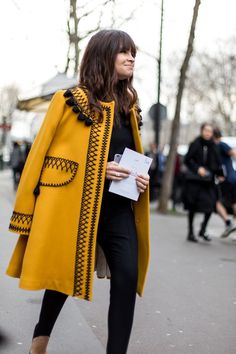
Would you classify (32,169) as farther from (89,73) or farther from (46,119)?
(89,73)

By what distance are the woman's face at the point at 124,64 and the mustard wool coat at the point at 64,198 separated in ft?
0.61

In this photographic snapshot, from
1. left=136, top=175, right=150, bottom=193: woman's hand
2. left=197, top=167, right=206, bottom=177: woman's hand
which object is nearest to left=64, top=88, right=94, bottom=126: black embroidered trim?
left=136, top=175, right=150, bottom=193: woman's hand

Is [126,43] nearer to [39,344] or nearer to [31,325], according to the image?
[39,344]

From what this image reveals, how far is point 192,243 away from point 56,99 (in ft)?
24.2

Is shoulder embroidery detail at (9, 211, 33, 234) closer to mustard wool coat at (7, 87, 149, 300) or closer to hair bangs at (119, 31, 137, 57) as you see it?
mustard wool coat at (7, 87, 149, 300)

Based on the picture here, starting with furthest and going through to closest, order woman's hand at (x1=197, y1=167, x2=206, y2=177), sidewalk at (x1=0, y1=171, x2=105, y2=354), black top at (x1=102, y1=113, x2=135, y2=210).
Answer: woman's hand at (x1=197, y1=167, x2=206, y2=177) < sidewalk at (x1=0, y1=171, x2=105, y2=354) < black top at (x1=102, y1=113, x2=135, y2=210)

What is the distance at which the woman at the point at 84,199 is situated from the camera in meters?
3.53

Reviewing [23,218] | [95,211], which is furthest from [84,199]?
[23,218]

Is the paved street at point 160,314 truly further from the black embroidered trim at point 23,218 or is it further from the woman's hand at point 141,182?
the woman's hand at point 141,182

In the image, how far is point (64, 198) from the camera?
3.56 metres

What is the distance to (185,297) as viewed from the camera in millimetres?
6414

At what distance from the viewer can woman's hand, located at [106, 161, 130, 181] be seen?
140 inches

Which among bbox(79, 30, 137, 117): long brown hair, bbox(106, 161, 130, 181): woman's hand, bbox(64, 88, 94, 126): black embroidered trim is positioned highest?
bbox(79, 30, 137, 117): long brown hair

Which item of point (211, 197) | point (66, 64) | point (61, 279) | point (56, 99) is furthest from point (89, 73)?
point (66, 64)
